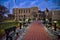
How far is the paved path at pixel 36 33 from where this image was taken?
3205 millimetres

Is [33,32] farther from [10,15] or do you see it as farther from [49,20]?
[10,15]

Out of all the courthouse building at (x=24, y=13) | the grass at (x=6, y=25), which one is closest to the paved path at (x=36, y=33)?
the courthouse building at (x=24, y=13)

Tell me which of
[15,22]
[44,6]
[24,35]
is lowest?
[24,35]

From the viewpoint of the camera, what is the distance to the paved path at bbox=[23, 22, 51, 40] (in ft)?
10.5

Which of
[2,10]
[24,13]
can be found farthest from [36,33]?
[2,10]

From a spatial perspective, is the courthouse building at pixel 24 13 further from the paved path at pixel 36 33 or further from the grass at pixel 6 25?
the paved path at pixel 36 33

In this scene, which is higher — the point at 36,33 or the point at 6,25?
the point at 6,25

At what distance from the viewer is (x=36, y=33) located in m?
3.26

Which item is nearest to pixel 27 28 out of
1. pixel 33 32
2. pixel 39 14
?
pixel 33 32

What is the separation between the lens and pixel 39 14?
3.36 meters

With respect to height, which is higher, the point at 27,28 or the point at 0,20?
the point at 0,20

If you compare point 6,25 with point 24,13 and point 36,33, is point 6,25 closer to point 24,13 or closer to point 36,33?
point 24,13

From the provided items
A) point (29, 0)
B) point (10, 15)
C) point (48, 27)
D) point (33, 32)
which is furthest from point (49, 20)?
point (10, 15)

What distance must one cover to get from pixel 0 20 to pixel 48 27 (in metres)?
1.22
